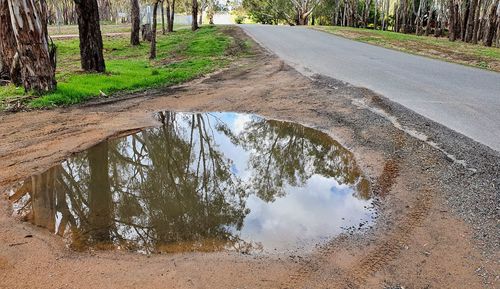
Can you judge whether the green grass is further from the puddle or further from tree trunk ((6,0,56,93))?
the puddle

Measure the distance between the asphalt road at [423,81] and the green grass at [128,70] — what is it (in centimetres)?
336

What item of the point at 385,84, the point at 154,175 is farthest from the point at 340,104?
the point at 154,175

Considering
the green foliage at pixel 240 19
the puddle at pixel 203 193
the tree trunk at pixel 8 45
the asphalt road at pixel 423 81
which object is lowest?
the puddle at pixel 203 193

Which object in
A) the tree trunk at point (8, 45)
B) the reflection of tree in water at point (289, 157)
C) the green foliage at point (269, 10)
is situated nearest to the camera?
the reflection of tree in water at point (289, 157)

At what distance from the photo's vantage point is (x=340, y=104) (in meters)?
9.55

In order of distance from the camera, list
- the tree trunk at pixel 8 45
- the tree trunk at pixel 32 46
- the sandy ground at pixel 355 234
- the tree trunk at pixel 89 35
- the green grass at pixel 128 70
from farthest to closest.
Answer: the tree trunk at pixel 89 35, the tree trunk at pixel 8 45, the green grass at pixel 128 70, the tree trunk at pixel 32 46, the sandy ground at pixel 355 234

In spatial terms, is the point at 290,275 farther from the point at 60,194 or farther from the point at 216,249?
the point at 60,194

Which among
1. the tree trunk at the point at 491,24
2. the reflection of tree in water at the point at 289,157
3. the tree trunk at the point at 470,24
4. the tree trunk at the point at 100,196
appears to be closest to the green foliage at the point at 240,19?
the tree trunk at the point at 470,24

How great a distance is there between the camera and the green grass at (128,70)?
10.4 meters

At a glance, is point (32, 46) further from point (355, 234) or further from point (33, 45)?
point (355, 234)

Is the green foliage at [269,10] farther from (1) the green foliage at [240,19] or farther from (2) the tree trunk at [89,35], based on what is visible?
(2) the tree trunk at [89,35]

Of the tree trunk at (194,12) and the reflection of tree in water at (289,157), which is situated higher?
the tree trunk at (194,12)

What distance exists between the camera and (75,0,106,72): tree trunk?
501 inches

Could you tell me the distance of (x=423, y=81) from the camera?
11.6 metres
